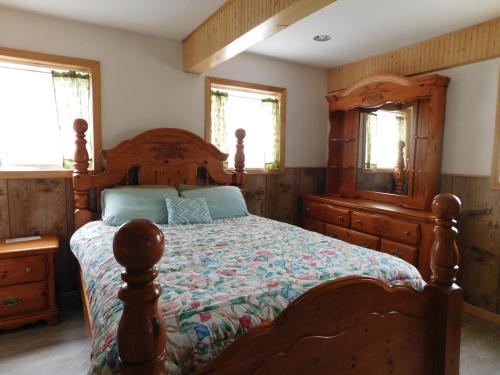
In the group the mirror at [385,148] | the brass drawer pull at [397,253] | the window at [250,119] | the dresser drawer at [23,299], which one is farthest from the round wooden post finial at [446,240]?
the dresser drawer at [23,299]

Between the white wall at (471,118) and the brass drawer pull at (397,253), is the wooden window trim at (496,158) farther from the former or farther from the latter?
the brass drawer pull at (397,253)

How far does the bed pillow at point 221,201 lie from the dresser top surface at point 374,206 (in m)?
1.05

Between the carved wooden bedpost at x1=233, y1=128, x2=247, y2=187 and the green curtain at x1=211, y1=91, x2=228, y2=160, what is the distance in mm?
187

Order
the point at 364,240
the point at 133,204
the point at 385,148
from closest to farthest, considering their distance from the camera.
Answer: the point at 133,204, the point at 364,240, the point at 385,148

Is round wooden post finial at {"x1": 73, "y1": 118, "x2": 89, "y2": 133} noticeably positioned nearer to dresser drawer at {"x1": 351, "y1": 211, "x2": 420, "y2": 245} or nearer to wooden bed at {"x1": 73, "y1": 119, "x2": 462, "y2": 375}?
wooden bed at {"x1": 73, "y1": 119, "x2": 462, "y2": 375}

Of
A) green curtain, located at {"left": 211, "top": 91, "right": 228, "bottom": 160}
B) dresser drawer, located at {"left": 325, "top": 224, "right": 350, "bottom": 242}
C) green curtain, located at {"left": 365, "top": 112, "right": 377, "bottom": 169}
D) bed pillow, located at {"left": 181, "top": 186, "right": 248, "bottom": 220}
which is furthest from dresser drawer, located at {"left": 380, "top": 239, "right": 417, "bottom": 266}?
green curtain, located at {"left": 211, "top": 91, "right": 228, "bottom": 160}

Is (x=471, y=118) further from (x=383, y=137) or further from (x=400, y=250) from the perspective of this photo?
(x=400, y=250)

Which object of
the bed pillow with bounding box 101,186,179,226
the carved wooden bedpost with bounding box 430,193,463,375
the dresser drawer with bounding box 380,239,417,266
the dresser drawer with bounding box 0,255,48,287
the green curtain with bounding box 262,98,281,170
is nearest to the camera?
the carved wooden bedpost with bounding box 430,193,463,375

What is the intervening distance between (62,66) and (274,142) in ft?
7.11

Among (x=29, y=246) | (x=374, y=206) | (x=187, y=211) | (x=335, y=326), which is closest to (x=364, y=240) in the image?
(x=374, y=206)

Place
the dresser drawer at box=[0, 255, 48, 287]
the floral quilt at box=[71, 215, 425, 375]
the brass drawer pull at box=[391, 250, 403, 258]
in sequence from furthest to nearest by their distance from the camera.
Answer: the brass drawer pull at box=[391, 250, 403, 258] < the dresser drawer at box=[0, 255, 48, 287] < the floral quilt at box=[71, 215, 425, 375]

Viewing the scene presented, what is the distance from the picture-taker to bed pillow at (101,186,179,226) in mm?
2521

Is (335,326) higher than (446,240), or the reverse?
(446,240)

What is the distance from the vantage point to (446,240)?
1.52m
